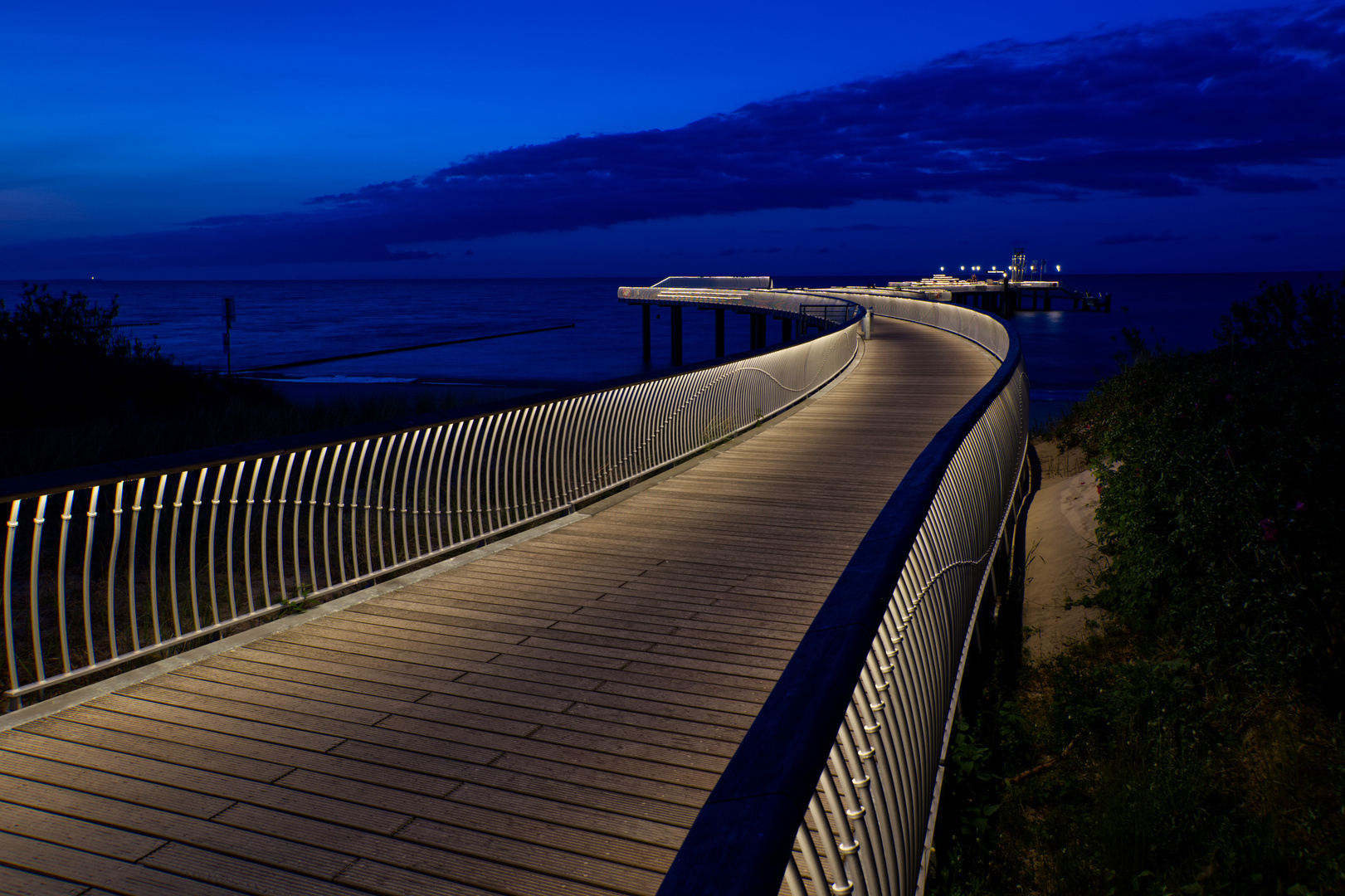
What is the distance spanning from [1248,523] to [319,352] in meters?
57.4

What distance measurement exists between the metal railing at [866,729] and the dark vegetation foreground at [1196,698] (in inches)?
34.0

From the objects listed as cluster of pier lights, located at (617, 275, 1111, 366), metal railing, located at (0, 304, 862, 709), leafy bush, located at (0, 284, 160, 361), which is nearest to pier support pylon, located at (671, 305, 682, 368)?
cluster of pier lights, located at (617, 275, 1111, 366)

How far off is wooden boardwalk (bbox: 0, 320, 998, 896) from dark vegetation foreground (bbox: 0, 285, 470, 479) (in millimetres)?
7669

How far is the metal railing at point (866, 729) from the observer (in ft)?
4.92

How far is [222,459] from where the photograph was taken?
4.68 metres

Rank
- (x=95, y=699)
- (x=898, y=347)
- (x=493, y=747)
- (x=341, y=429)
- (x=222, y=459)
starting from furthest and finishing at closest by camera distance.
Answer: (x=898, y=347), (x=341, y=429), (x=222, y=459), (x=95, y=699), (x=493, y=747)

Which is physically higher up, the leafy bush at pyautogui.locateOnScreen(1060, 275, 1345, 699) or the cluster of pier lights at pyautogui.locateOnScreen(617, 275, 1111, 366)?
the cluster of pier lights at pyautogui.locateOnScreen(617, 275, 1111, 366)

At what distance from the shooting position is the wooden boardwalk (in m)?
3.15

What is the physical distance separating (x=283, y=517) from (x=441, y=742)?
403 cm

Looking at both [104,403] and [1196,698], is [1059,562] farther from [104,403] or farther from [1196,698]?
[104,403]

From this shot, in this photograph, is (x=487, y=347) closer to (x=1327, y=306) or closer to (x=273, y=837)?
(x=1327, y=306)

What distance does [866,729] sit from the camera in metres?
2.58

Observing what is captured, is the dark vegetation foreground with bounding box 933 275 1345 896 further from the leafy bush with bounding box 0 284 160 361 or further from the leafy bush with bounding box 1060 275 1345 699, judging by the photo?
the leafy bush with bounding box 0 284 160 361

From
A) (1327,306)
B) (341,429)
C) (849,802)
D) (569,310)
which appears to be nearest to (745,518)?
(341,429)
